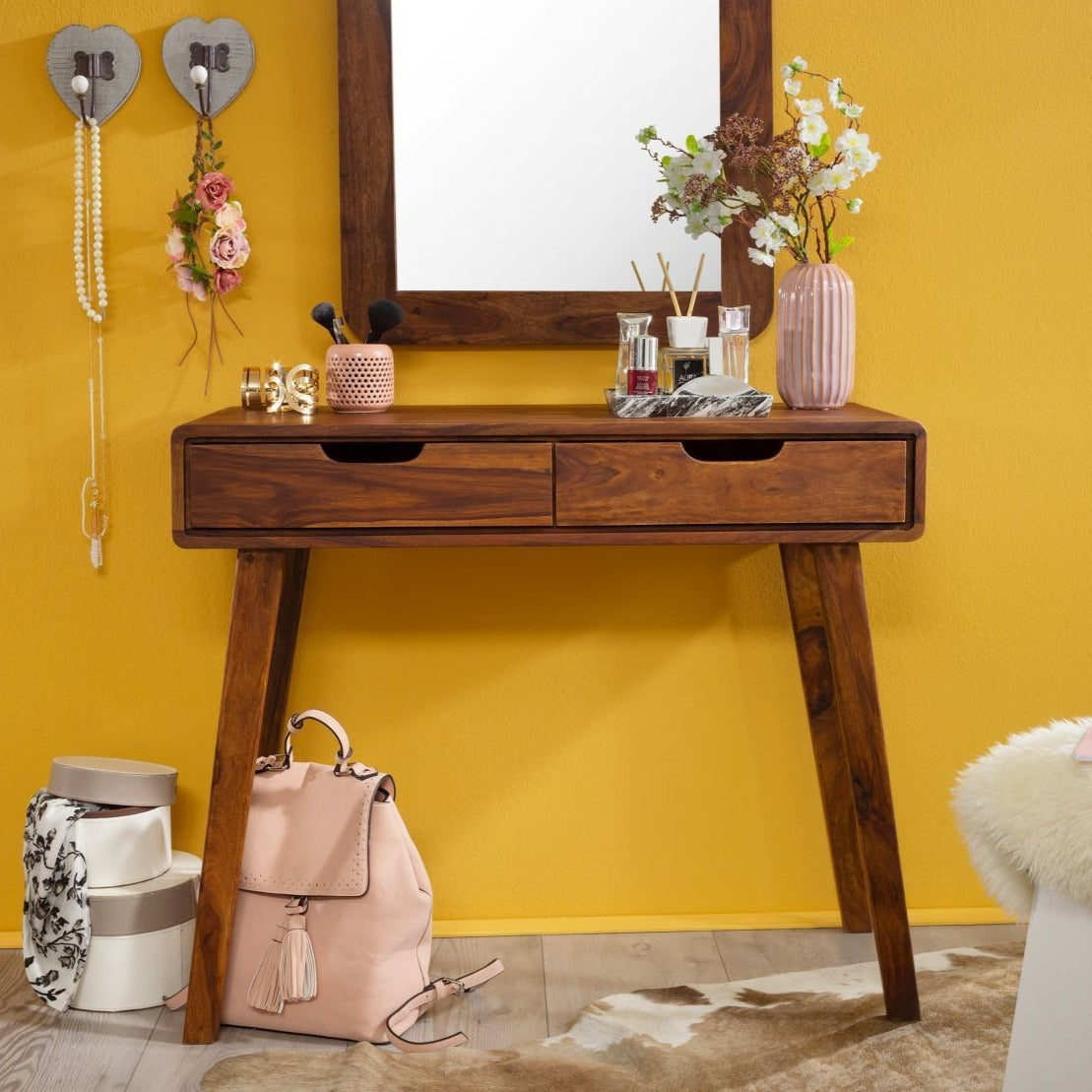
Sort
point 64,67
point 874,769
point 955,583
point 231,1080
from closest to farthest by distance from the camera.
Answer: point 231,1080
point 874,769
point 64,67
point 955,583

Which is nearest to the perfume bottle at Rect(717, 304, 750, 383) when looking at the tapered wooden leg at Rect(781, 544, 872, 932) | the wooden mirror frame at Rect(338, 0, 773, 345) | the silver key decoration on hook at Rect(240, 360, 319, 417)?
the wooden mirror frame at Rect(338, 0, 773, 345)

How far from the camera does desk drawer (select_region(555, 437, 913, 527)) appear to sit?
1.66 m

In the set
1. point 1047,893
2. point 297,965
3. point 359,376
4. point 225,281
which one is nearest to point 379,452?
point 359,376

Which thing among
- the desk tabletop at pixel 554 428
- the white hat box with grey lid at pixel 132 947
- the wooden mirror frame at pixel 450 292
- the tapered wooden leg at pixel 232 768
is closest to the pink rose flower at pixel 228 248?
the wooden mirror frame at pixel 450 292

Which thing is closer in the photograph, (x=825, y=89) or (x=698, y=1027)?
(x=698, y=1027)

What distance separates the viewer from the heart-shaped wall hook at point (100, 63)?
193cm

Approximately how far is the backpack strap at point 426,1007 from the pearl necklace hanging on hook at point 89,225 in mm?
1126

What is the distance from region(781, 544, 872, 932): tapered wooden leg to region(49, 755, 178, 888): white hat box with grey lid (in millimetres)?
984

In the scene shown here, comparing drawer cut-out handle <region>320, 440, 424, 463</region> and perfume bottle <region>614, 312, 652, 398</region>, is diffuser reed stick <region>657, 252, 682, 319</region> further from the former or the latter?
drawer cut-out handle <region>320, 440, 424, 463</region>

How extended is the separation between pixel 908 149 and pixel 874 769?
96 centimetres

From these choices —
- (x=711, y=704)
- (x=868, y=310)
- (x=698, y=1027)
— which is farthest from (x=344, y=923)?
(x=868, y=310)

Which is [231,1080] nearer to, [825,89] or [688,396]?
[688,396]

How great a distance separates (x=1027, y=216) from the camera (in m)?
2.03

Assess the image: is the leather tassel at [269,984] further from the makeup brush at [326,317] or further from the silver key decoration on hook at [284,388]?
the makeup brush at [326,317]
